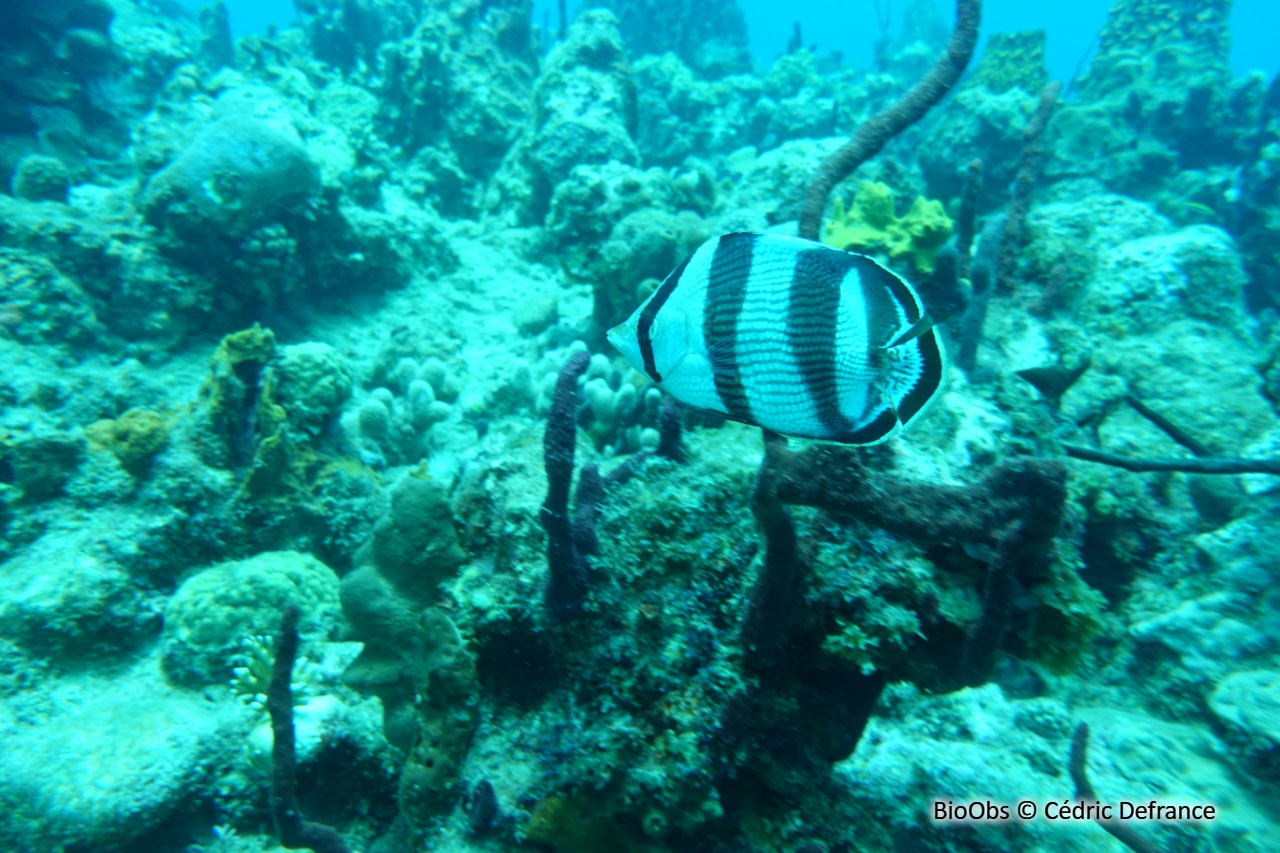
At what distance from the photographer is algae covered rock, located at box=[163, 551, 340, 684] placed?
2928 millimetres

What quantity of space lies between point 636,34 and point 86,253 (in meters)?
14.8

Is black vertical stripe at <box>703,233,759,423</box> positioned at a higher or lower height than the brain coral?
lower

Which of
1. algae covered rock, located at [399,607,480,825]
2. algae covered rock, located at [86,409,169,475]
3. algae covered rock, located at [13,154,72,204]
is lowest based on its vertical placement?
algae covered rock, located at [399,607,480,825]

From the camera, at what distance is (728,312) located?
1.25 metres

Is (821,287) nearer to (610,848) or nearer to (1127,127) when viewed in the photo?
(610,848)

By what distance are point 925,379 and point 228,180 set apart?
19.7ft

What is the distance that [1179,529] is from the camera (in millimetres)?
3131

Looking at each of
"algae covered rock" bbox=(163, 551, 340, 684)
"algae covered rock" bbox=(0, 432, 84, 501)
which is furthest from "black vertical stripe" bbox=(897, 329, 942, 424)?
"algae covered rock" bbox=(0, 432, 84, 501)

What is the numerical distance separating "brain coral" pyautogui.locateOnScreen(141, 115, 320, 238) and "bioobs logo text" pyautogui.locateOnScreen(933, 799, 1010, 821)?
249 inches

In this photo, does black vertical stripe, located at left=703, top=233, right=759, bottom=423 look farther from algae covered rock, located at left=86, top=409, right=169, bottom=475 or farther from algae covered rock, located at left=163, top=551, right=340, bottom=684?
algae covered rock, located at left=86, top=409, right=169, bottom=475

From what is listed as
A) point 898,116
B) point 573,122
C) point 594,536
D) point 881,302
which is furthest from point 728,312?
point 573,122

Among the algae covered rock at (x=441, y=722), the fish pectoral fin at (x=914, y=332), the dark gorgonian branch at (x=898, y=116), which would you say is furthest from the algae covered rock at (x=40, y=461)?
the fish pectoral fin at (x=914, y=332)

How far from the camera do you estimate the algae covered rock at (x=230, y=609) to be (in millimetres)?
2928

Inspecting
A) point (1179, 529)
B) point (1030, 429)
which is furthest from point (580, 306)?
point (1179, 529)
